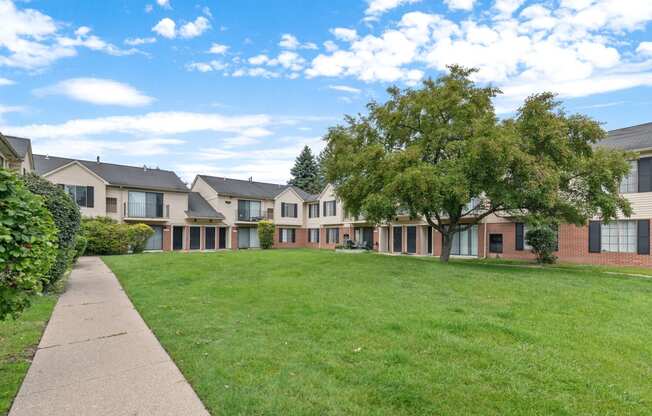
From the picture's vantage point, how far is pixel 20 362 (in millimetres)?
4328

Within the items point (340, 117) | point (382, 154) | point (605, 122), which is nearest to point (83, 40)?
point (340, 117)

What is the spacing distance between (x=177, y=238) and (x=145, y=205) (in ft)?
11.7

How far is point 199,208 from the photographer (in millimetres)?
31172

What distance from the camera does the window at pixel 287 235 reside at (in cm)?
3541

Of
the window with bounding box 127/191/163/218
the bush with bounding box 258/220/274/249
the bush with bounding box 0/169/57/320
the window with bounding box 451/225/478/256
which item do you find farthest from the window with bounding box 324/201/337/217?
the bush with bounding box 0/169/57/320

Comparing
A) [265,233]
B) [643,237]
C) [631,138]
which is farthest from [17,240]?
[265,233]

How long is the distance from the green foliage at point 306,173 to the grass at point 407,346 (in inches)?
1733

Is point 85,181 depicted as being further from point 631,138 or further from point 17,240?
point 631,138

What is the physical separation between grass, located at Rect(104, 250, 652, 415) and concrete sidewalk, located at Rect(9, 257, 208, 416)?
0.25 metres

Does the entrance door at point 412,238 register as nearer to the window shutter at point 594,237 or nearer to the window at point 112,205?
the window shutter at point 594,237

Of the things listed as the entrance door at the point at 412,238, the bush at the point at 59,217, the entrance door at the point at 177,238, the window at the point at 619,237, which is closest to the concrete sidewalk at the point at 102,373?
the bush at the point at 59,217

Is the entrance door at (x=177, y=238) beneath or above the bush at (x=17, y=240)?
beneath

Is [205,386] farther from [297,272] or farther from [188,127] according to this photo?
[188,127]

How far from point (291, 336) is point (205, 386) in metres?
1.74
